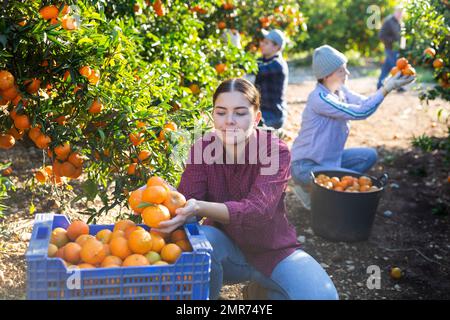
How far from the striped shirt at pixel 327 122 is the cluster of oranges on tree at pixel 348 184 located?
354 mm

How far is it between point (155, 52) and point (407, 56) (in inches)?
107

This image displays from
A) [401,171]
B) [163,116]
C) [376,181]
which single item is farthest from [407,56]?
[163,116]

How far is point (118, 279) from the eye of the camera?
174 centimetres

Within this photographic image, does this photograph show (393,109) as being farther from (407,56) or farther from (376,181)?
(376,181)

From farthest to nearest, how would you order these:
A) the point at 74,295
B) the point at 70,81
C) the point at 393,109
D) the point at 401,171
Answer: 1. the point at 393,109
2. the point at 401,171
3. the point at 70,81
4. the point at 74,295

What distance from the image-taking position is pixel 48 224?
1992 millimetres

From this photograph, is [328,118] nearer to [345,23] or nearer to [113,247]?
[113,247]

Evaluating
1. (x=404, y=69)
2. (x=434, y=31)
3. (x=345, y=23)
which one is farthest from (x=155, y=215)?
(x=345, y=23)

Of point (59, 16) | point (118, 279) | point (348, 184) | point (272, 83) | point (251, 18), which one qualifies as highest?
point (59, 16)

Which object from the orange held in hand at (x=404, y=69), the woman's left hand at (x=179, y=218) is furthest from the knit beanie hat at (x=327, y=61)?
the woman's left hand at (x=179, y=218)

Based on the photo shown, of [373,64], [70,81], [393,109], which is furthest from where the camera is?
[373,64]

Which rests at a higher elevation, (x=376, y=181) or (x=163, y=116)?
(x=163, y=116)

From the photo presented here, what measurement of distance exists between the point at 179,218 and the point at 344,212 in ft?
5.95

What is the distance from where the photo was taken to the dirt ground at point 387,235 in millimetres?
3033
